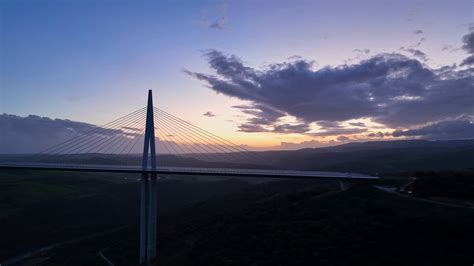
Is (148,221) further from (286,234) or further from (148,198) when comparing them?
(286,234)

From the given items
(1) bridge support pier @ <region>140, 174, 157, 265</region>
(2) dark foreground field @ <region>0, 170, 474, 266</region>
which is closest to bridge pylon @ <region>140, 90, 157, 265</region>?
(1) bridge support pier @ <region>140, 174, 157, 265</region>

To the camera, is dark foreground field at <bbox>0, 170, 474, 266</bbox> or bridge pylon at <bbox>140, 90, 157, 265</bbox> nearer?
dark foreground field at <bbox>0, 170, 474, 266</bbox>

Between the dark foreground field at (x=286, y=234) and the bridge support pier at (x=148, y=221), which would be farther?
the bridge support pier at (x=148, y=221)

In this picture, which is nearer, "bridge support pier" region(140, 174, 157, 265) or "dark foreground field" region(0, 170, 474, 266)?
"dark foreground field" region(0, 170, 474, 266)

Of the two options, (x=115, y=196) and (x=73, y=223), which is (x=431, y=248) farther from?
(x=115, y=196)

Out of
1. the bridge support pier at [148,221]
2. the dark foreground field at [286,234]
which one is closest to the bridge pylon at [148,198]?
the bridge support pier at [148,221]

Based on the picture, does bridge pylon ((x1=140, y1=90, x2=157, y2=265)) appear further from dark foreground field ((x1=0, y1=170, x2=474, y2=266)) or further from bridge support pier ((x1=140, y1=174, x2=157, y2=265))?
dark foreground field ((x1=0, y1=170, x2=474, y2=266))

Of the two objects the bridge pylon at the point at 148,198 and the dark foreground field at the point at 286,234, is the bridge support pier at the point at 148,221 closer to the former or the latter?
the bridge pylon at the point at 148,198

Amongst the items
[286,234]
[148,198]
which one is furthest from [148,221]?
[286,234]

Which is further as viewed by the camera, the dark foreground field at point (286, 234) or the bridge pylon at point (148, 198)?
the bridge pylon at point (148, 198)
